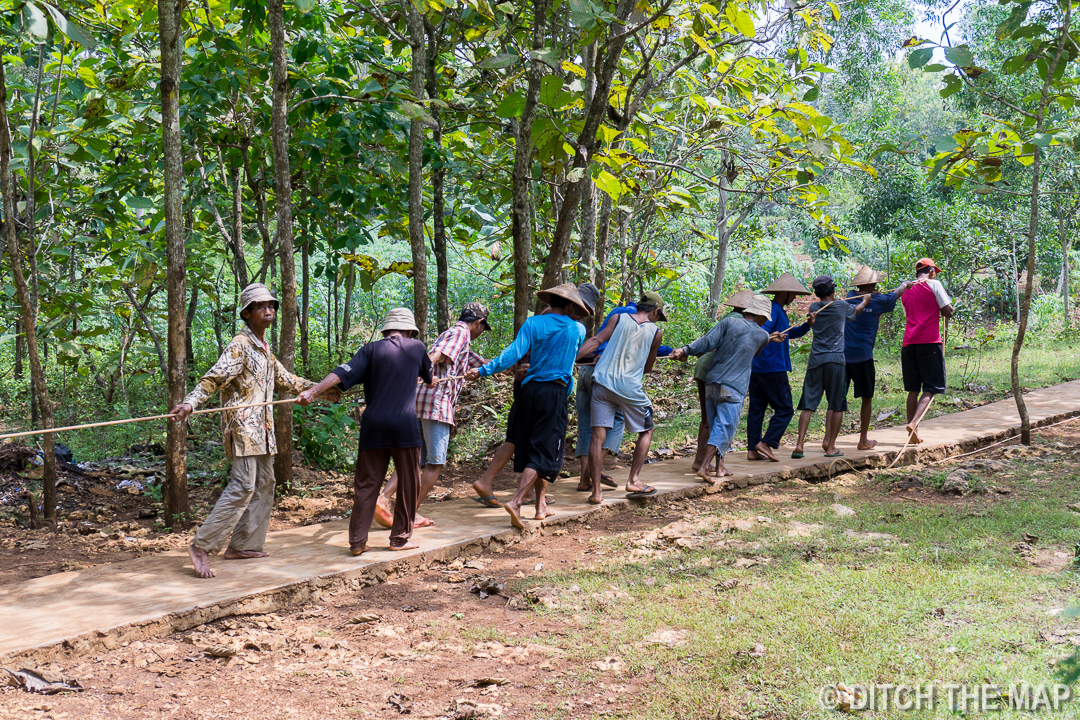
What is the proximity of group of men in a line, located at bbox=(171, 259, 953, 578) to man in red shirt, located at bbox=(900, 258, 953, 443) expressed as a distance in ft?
0.05

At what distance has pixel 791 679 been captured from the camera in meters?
3.26

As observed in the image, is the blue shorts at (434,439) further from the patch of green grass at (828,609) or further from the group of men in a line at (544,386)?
the patch of green grass at (828,609)

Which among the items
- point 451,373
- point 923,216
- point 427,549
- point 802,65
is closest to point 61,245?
point 451,373

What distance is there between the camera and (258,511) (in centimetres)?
490

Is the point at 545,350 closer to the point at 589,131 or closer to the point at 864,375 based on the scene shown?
the point at 589,131

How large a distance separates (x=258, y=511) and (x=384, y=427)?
2.95ft

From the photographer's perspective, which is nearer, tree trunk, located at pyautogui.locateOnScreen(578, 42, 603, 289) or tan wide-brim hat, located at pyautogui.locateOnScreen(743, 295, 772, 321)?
tan wide-brim hat, located at pyautogui.locateOnScreen(743, 295, 772, 321)

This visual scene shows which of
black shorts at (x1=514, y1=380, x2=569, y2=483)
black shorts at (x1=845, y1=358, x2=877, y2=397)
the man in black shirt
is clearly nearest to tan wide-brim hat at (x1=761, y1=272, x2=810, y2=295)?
black shorts at (x1=845, y1=358, x2=877, y2=397)

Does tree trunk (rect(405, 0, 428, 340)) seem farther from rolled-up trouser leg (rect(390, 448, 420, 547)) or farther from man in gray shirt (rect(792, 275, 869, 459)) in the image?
man in gray shirt (rect(792, 275, 869, 459))

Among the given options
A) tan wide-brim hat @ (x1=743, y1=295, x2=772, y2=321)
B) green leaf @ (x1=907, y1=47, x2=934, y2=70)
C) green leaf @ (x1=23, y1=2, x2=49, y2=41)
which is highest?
green leaf @ (x1=907, y1=47, x2=934, y2=70)

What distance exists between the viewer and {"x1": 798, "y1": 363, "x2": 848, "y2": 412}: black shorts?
300 inches

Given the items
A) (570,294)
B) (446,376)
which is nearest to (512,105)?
(570,294)

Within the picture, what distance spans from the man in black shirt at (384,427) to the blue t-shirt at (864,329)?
4600 mm

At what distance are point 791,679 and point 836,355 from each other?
491 centimetres
